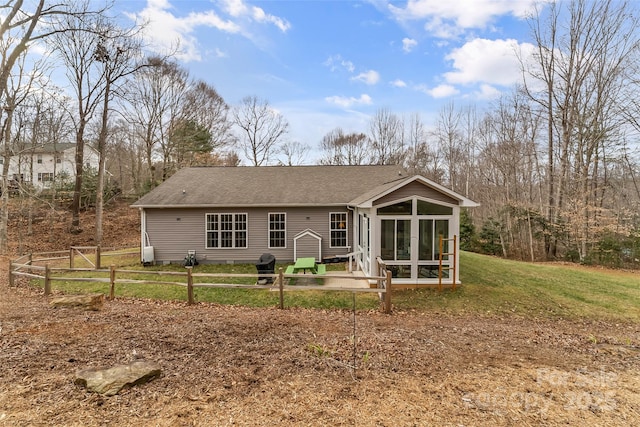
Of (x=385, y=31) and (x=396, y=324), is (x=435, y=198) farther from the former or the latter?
(x=385, y=31)

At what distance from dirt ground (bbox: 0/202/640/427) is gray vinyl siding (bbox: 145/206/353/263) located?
20.2ft

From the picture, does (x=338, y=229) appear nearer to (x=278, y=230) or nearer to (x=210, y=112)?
(x=278, y=230)

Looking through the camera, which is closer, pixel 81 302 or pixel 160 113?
pixel 81 302

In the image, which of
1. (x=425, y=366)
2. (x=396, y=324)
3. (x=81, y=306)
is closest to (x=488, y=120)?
(x=396, y=324)

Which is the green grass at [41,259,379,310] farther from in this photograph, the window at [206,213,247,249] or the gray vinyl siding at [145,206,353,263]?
the window at [206,213,247,249]

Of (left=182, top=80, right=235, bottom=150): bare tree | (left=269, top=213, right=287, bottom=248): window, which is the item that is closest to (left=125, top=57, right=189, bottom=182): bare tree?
(left=182, top=80, right=235, bottom=150): bare tree

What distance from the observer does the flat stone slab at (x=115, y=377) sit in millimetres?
3934

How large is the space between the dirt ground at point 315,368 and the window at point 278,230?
6.46m

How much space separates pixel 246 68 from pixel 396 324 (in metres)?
20.8

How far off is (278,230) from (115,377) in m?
10.1

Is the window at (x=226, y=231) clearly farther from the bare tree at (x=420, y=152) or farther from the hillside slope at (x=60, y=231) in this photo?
the bare tree at (x=420, y=152)

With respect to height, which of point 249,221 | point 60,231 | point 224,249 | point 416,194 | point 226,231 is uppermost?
point 416,194

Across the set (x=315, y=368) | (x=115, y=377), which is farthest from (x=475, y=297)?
(x=115, y=377)

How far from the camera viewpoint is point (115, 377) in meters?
4.12
